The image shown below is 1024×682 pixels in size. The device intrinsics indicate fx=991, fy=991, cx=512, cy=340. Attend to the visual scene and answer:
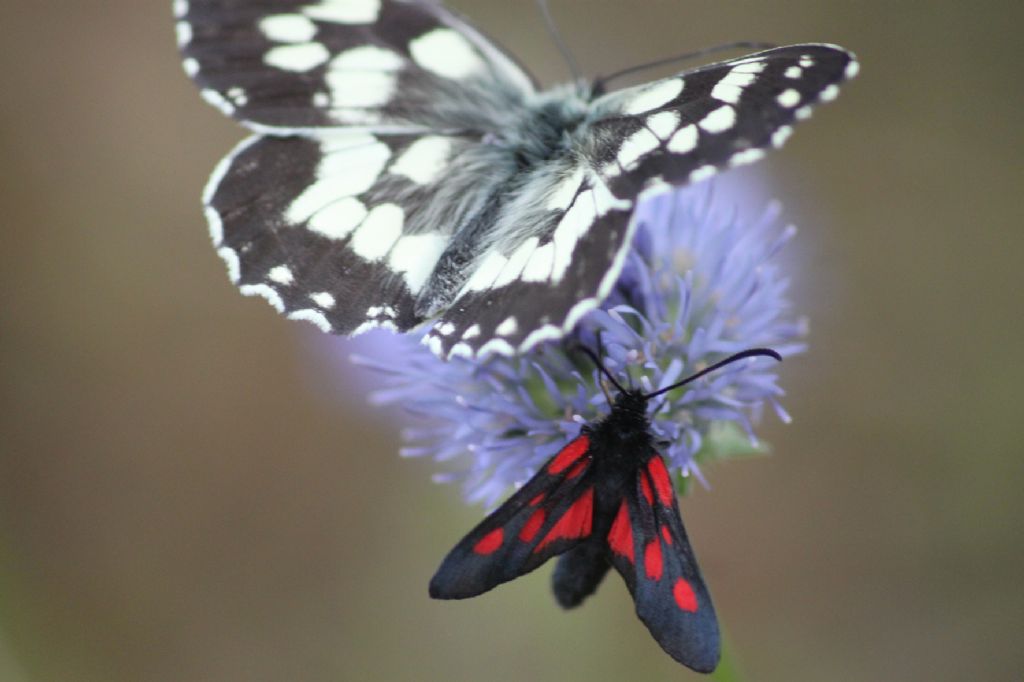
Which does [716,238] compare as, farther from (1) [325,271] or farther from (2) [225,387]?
(2) [225,387]

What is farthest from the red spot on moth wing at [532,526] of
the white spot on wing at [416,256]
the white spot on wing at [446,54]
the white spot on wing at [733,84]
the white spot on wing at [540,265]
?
the white spot on wing at [446,54]

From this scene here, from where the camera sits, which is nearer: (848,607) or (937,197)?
(848,607)

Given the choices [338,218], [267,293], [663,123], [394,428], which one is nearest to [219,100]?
[338,218]

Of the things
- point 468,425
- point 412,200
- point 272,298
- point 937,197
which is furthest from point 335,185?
point 937,197

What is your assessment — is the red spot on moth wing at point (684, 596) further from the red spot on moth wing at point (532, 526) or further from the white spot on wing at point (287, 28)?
the white spot on wing at point (287, 28)

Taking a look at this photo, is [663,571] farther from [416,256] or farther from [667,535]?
[416,256]

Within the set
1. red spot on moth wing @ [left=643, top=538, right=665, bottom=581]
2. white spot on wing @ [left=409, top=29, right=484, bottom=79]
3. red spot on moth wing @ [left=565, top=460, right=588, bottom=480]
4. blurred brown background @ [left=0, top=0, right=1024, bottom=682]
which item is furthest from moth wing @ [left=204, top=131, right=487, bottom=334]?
blurred brown background @ [left=0, top=0, right=1024, bottom=682]

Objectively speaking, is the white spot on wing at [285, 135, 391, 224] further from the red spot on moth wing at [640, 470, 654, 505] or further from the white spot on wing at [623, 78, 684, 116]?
the red spot on moth wing at [640, 470, 654, 505]
